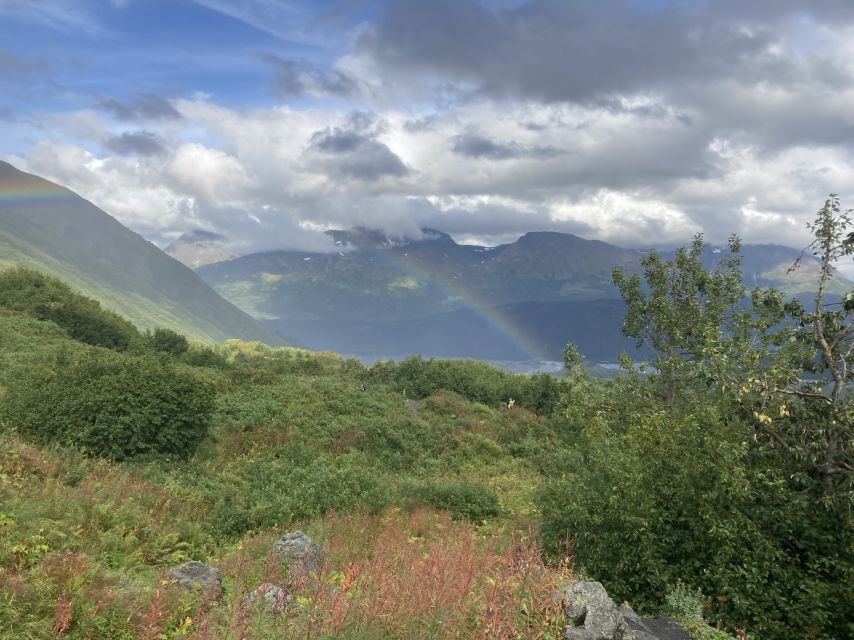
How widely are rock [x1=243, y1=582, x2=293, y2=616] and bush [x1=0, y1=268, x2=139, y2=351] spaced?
157ft

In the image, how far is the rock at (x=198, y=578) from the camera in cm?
783

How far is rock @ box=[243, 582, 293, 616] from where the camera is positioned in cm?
643

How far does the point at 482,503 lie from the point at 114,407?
1364 centimetres

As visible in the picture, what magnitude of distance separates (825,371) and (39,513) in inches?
678

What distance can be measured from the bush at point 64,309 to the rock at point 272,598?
4800cm

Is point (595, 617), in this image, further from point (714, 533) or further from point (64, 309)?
point (64, 309)

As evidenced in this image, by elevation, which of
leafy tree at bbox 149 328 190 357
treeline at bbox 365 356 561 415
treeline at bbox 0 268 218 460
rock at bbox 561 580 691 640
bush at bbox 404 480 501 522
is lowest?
treeline at bbox 365 356 561 415

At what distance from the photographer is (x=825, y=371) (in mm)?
12297

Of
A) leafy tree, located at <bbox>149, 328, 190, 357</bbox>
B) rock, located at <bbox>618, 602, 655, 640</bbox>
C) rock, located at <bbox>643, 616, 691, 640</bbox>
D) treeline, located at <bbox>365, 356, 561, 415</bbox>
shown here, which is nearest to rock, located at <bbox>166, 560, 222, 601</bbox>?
rock, located at <bbox>618, 602, 655, 640</bbox>

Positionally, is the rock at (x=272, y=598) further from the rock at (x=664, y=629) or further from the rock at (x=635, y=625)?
the rock at (x=664, y=629)

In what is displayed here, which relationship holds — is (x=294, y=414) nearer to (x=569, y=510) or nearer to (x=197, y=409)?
(x=197, y=409)

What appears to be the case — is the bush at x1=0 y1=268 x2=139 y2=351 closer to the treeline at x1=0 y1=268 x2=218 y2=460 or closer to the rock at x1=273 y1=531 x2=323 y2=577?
the treeline at x1=0 y1=268 x2=218 y2=460

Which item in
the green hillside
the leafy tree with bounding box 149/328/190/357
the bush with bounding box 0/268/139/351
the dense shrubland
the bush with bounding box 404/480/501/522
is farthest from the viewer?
the leafy tree with bounding box 149/328/190/357

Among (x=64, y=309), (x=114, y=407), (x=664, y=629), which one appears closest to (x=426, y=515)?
(x=664, y=629)
